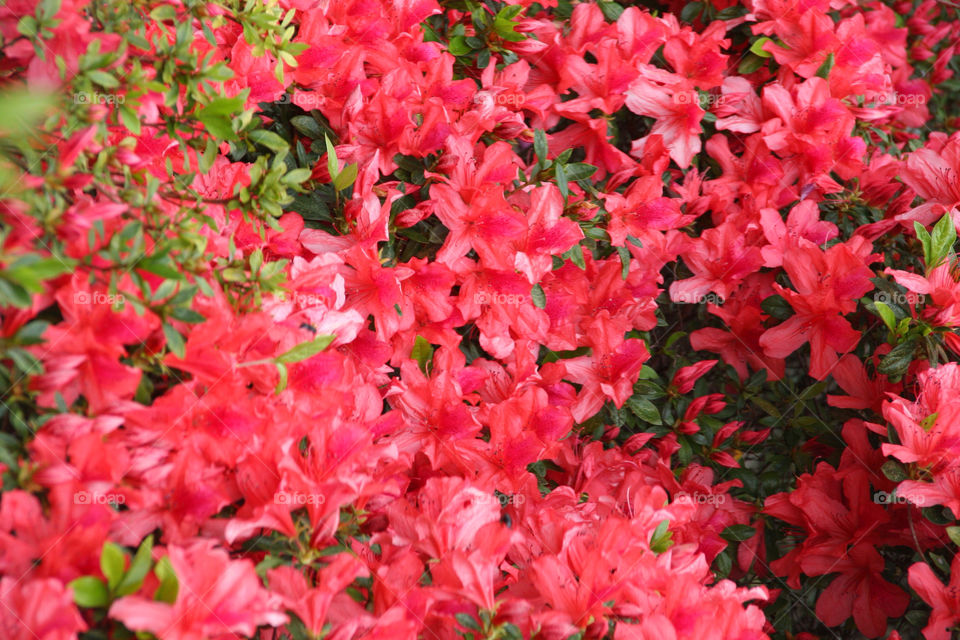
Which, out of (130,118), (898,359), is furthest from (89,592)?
(898,359)

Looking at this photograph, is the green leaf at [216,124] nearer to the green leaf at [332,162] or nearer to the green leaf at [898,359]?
the green leaf at [332,162]

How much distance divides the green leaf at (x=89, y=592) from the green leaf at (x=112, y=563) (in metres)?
0.01

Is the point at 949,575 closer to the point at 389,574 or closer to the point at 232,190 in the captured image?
the point at 389,574

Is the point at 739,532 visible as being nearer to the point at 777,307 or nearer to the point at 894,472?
→ the point at 894,472

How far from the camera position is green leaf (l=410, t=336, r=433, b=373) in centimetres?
156

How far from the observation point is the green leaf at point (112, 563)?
33.2 inches

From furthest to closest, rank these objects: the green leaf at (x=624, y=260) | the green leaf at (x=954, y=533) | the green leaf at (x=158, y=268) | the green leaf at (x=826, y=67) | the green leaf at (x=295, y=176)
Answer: the green leaf at (x=826, y=67)
the green leaf at (x=624, y=260)
the green leaf at (x=954, y=533)
the green leaf at (x=295, y=176)
the green leaf at (x=158, y=268)

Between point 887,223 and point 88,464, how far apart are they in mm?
1712

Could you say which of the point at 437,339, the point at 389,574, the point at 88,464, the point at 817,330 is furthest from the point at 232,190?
the point at 817,330


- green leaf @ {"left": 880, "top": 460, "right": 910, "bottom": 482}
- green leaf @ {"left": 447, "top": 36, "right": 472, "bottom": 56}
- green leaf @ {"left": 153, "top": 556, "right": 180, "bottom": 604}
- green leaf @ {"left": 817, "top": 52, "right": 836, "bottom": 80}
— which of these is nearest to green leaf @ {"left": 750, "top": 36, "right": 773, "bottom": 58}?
green leaf @ {"left": 817, "top": 52, "right": 836, "bottom": 80}

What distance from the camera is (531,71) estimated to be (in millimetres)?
1908

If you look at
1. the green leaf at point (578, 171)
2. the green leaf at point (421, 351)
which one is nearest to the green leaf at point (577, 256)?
the green leaf at point (578, 171)

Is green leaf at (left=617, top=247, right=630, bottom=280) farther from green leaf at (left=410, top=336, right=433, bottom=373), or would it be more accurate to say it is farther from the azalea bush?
green leaf at (left=410, top=336, right=433, bottom=373)

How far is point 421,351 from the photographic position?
1564 mm
